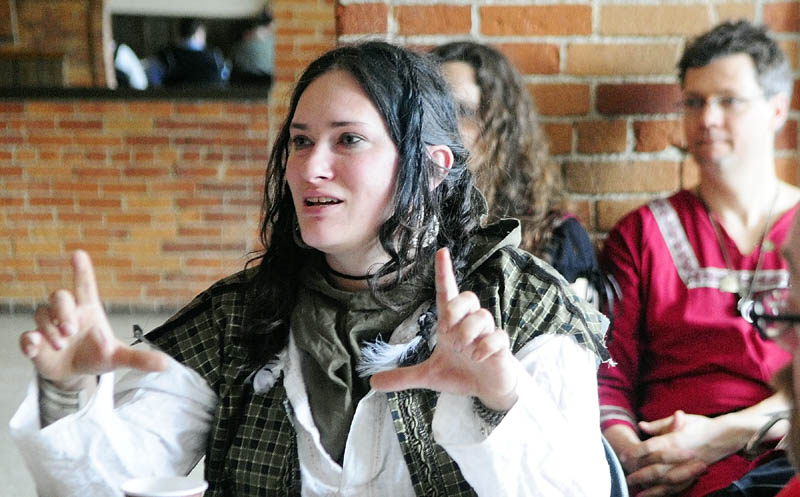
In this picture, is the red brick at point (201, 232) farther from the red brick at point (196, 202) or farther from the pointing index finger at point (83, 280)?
the pointing index finger at point (83, 280)

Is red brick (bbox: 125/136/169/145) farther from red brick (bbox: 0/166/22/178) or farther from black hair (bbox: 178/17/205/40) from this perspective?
black hair (bbox: 178/17/205/40)

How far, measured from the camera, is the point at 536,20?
192 cm

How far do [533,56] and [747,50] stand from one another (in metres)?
0.49

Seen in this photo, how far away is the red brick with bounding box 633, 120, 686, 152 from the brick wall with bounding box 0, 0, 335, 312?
305 centimetres

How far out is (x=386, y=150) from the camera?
1293 millimetres

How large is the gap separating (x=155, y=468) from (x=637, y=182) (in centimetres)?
133

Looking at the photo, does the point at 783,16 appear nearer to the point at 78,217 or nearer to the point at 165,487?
the point at 165,487

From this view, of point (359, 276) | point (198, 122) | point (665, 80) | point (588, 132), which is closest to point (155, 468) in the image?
point (359, 276)

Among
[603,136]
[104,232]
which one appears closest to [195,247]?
[104,232]

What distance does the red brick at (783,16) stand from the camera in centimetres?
196

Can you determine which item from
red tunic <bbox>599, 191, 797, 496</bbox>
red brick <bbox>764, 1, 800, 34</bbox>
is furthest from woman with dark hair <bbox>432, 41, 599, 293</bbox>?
red brick <bbox>764, 1, 800, 34</bbox>

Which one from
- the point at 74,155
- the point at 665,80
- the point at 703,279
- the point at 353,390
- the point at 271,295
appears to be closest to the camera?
the point at 353,390

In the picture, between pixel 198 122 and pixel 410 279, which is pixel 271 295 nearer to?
pixel 410 279

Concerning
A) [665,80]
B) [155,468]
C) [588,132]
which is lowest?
[155,468]
